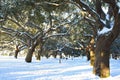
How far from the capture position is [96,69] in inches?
664

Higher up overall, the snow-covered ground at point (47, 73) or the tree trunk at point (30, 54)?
the tree trunk at point (30, 54)

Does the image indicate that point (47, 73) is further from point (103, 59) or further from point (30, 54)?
point (30, 54)

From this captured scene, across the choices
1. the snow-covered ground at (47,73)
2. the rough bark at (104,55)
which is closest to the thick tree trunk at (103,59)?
the rough bark at (104,55)

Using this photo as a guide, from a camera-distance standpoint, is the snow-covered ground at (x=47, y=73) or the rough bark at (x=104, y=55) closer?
the snow-covered ground at (x=47, y=73)

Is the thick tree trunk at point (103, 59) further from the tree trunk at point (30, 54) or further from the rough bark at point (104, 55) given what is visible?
the tree trunk at point (30, 54)

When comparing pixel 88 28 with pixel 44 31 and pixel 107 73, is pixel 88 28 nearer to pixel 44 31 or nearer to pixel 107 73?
pixel 44 31

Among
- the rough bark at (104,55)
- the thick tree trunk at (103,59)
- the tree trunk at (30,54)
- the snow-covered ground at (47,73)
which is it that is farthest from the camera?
the tree trunk at (30,54)

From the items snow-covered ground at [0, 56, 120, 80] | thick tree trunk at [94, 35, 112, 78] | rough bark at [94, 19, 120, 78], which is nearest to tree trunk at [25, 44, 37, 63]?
snow-covered ground at [0, 56, 120, 80]

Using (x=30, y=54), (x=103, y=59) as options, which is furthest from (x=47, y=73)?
(x=30, y=54)

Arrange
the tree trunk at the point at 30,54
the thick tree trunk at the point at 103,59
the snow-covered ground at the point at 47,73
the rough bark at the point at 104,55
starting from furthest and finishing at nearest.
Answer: the tree trunk at the point at 30,54, the thick tree trunk at the point at 103,59, the rough bark at the point at 104,55, the snow-covered ground at the point at 47,73

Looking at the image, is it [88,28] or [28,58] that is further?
[28,58]

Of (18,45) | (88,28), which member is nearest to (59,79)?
(88,28)

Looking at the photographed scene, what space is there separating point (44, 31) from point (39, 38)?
3.58 ft

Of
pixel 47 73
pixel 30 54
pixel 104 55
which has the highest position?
pixel 30 54
